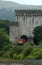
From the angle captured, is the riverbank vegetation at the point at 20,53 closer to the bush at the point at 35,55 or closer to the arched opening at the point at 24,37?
the bush at the point at 35,55

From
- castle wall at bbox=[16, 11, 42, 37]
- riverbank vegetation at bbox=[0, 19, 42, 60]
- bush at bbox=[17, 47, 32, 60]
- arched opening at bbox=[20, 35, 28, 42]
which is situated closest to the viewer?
riverbank vegetation at bbox=[0, 19, 42, 60]

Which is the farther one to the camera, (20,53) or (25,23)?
(25,23)

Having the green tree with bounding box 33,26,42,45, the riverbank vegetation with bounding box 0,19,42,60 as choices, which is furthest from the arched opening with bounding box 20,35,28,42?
the riverbank vegetation with bounding box 0,19,42,60

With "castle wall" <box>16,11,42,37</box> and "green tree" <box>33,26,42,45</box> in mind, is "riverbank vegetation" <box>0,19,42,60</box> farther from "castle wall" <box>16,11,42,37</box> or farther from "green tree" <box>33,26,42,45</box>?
"castle wall" <box>16,11,42,37</box>

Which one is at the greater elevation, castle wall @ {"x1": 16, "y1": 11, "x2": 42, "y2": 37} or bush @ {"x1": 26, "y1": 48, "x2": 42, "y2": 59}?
bush @ {"x1": 26, "y1": 48, "x2": 42, "y2": 59}

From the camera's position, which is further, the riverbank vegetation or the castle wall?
the castle wall

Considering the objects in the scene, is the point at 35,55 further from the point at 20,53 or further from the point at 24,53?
the point at 20,53

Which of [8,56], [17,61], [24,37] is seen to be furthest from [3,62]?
[24,37]

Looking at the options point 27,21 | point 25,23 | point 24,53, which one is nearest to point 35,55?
point 24,53

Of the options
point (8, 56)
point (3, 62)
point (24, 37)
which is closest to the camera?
point (3, 62)

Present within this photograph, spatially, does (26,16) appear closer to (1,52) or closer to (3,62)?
(1,52)

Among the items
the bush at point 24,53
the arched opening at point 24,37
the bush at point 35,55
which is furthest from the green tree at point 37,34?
the bush at point 35,55
